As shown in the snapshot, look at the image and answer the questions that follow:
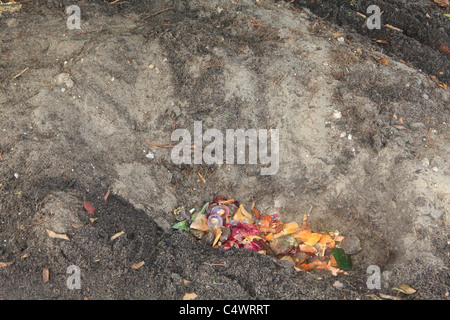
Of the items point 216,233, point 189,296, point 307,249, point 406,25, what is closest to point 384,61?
point 406,25

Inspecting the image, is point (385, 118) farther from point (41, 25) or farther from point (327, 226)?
point (41, 25)

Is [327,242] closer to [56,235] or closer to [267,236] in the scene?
[267,236]

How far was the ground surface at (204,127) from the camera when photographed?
296cm

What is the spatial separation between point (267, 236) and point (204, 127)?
3.83ft

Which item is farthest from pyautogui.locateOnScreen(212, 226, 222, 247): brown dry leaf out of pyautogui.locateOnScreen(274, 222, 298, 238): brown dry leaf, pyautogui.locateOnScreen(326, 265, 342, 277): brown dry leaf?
pyautogui.locateOnScreen(326, 265, 342, 277): brown dry leaf

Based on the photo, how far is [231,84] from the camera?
3.83 m

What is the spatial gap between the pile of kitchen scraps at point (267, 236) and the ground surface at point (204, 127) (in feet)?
0.41

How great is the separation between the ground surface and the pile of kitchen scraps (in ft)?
0.41

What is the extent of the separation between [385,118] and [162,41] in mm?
2287

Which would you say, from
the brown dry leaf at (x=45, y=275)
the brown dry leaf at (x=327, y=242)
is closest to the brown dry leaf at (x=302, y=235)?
the brown dry leaf at (x=327, y=242)

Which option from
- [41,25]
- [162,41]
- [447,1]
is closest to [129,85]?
[162,41]

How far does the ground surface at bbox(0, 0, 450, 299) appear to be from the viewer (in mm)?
2959

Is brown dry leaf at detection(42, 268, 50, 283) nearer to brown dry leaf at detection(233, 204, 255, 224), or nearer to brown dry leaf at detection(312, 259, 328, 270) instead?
brown dry leaf at detection(233, 204, 255, 224)

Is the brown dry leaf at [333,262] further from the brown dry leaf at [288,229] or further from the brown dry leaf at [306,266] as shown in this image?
the brown dry leaf at [288,229]
